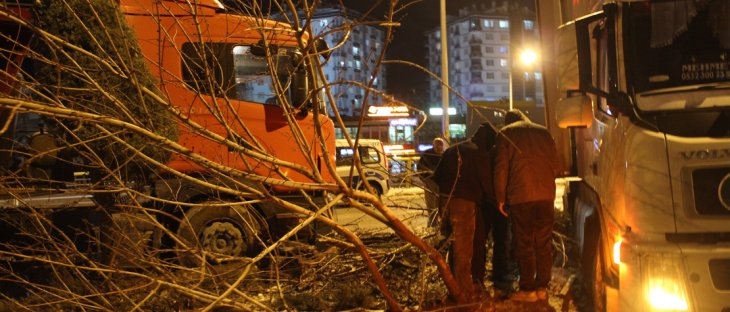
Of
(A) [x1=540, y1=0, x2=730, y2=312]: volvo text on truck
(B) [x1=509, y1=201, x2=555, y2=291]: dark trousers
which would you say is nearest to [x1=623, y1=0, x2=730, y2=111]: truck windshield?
(A) [x1=540, y1=0, x2=730, y2=312]: volvo text on truck

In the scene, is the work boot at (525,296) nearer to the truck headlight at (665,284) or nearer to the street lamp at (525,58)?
the truck headlight at (665,284)

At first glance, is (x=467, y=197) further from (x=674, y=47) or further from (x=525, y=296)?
(x=674, y=47)

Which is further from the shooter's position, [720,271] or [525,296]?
[525,296]

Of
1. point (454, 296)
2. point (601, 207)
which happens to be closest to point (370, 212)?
point (454, 296)

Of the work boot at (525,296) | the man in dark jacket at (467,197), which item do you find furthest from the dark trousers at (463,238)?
the work boot at (525,296)

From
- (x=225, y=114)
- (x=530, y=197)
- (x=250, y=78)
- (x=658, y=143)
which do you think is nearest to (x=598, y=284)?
(x=530, y=197)

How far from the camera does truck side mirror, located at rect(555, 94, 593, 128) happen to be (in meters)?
4.22

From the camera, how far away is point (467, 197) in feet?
16.8

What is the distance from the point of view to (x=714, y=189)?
3.25 m

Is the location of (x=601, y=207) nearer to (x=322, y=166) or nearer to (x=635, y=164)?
(x=635, y=164)

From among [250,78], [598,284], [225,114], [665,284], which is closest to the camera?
[665,284]

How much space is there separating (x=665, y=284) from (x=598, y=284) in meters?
1.26

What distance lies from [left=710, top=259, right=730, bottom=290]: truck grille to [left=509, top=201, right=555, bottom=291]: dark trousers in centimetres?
174

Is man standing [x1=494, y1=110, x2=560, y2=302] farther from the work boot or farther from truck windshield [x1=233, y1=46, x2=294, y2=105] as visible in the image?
truck windshield [x1=233, y1=46, x2=294, y2=105]
